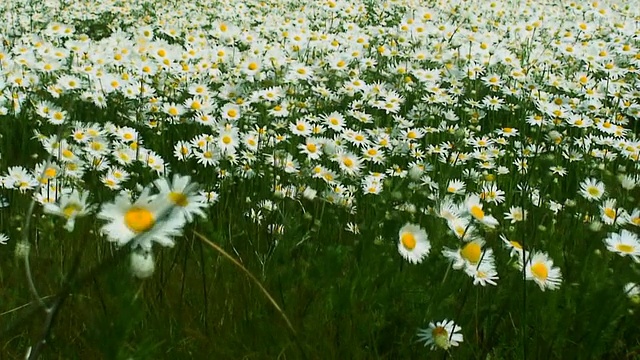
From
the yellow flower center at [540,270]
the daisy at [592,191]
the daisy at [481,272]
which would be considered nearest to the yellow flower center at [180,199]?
the daisy at [481,272]

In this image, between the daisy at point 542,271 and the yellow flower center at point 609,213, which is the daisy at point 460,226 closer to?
the daisy at point 542,271

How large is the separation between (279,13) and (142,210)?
632 cm

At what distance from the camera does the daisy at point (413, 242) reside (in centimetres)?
175

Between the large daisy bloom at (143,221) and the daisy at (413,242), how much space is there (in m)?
0.90

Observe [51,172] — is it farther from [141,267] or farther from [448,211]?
[141,267]

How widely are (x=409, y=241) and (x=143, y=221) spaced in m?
0.99

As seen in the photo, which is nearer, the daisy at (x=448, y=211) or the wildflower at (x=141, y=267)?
the wildflower at (x=141, y=267)

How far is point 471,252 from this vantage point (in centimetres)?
163

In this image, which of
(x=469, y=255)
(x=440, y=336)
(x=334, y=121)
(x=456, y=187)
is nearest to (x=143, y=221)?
(x=440, y=336)

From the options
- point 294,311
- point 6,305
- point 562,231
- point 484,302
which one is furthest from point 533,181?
point 6,305

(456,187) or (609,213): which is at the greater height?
(609,213)

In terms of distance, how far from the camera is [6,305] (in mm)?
1789

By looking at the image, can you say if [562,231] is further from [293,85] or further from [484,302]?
[293,85]

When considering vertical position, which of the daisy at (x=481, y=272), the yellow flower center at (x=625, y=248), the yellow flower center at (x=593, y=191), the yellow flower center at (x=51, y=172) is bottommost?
the yellow flower center at (x=51, y=172)
